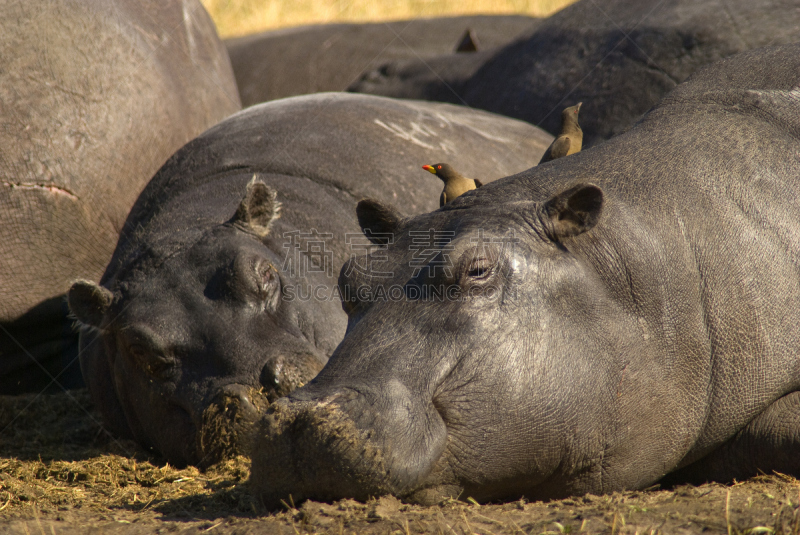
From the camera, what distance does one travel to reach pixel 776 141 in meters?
3.97

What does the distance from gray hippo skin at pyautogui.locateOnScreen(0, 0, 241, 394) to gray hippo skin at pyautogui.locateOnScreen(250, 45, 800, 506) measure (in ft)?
11.8

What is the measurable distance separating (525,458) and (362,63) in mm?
7762

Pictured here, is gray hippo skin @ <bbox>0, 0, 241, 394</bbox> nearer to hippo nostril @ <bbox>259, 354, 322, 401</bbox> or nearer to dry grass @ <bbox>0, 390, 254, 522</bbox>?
dry grass @ <bbox>0, 390, 254, 522</bbox>

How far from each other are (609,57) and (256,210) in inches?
147

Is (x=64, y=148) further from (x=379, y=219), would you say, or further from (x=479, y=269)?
(x=479, y=269)

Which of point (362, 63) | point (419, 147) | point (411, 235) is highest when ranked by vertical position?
point (362, 63)

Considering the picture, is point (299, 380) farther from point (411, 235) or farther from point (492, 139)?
point (492, 139)

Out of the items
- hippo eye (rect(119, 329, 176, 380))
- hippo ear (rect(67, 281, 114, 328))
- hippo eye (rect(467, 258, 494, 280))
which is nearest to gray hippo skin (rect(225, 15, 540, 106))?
hippo ear (rect(67, 281, 114, 328))

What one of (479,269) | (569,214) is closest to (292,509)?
(479,269)

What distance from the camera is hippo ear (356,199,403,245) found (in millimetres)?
3518

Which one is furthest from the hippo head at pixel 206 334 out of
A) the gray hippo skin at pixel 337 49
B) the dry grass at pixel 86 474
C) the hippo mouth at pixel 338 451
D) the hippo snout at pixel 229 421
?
the gray hippo skin at pixel 337 49

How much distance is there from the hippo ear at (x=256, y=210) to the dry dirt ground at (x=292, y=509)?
147 cm

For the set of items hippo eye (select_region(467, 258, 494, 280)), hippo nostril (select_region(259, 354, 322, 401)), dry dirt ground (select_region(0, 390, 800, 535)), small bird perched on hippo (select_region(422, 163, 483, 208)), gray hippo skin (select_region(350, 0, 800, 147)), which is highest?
gray hippo skin (select_region(350, 0, 800, 147))

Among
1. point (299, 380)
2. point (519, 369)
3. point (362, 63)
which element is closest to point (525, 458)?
point (519, 369)
